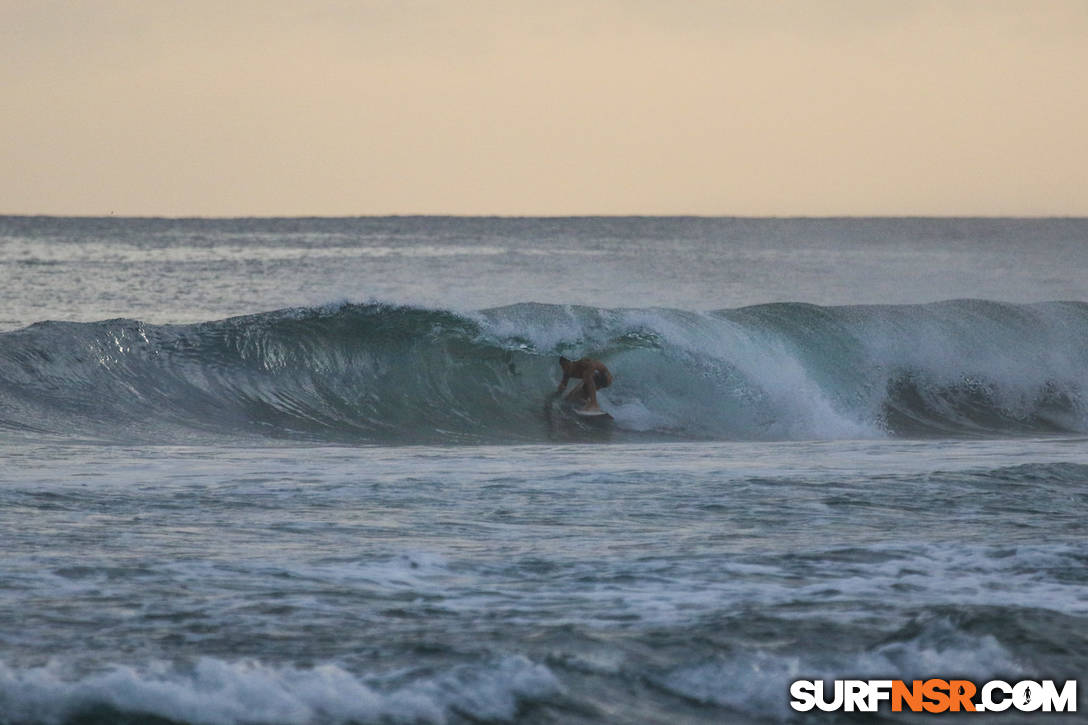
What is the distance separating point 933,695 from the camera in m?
5.71

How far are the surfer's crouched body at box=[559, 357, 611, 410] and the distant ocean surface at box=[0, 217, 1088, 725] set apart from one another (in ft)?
0.91

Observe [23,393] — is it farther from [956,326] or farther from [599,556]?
[956,326]

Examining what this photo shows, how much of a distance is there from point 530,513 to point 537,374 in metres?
9.67

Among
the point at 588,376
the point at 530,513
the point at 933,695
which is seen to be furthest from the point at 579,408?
the point at 933,695

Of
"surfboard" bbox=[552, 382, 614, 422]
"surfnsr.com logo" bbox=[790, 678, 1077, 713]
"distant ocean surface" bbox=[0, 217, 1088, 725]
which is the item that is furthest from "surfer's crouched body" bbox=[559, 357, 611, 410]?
"surfnsr.com logo" bbox=[790, 678, 1077, 713]

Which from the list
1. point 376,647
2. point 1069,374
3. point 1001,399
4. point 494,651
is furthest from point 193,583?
point 1069,374

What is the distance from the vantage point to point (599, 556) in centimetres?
795

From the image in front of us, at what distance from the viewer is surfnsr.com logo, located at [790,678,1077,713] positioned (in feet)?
18.3

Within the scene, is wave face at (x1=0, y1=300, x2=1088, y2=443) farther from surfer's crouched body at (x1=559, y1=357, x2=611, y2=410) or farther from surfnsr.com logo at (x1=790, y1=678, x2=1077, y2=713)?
surfnsr.com logo at (x1=790, y1=678, x2=1077, y2=713)

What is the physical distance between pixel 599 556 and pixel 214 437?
7.63m

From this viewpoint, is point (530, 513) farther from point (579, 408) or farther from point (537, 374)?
point (537, 374)

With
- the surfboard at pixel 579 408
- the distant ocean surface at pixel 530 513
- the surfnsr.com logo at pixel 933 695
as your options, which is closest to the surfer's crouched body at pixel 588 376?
the surfboard at pixel 579 408

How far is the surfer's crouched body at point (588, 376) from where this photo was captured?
1666 cm

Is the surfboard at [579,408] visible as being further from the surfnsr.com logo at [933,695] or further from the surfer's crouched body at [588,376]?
the surfnsr.com logo at [933,695]
